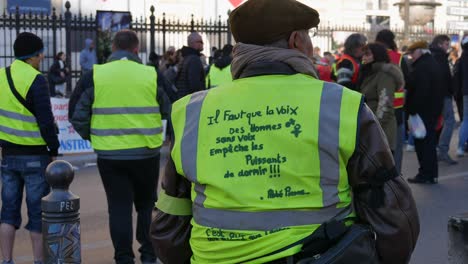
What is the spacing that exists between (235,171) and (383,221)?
48 cm

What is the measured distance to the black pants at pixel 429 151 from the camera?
1027 centimetres

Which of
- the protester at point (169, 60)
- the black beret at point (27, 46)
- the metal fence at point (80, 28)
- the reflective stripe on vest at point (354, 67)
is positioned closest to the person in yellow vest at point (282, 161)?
the black beret at point (27, 46)

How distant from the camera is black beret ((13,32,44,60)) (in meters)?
6.26

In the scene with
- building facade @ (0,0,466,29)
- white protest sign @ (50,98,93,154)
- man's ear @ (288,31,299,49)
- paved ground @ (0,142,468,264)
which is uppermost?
building facade @ (0,0,466,29)

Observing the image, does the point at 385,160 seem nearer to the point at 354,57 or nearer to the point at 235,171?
the point at 235,171

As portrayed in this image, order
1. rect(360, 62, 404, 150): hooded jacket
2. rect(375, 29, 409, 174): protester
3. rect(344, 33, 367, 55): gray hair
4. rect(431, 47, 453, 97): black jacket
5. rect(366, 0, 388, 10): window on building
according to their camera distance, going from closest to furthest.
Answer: rect(360, 62, 404, 150): hooded jacket → rect(375, 29, 409, 174): protester → rect(344, 33, 367, 55): gray hair → rect(431, 47, 453, 97): black jacket → rect(366, 0, 388, 10): window on building

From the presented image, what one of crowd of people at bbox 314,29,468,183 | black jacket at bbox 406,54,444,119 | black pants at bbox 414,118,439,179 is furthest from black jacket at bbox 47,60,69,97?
black pants at bbox 414,118,439,179

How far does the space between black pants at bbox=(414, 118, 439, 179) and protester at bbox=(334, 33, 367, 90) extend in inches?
66.8

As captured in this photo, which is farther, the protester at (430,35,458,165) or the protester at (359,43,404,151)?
the protester at (430,35,458,165)

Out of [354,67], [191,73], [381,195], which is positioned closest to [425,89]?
[354,67]

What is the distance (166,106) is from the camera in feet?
20.9

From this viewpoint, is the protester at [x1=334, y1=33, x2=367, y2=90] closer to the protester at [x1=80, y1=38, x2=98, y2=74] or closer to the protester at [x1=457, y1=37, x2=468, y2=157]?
the protester at [x1=457, y1=37, x2=468, y2=157]

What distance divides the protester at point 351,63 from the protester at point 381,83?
18.2 inches

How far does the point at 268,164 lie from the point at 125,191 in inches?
152
